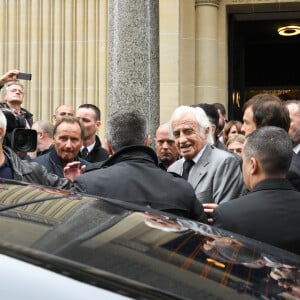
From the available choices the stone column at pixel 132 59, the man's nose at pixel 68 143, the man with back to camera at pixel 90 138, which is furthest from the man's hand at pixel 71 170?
the stone column at pixel 132 59

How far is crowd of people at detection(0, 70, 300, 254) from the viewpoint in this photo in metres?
3.34

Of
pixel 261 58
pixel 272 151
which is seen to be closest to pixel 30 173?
pixel 272 151

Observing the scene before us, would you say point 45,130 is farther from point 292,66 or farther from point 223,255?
point 292,66

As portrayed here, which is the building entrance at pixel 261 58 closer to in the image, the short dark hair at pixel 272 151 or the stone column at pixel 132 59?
the stone column at pixel 132 59

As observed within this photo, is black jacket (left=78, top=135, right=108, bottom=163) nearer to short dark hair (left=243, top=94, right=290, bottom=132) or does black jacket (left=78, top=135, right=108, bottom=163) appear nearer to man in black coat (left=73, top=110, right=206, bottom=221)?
short dark hair (left=243, top=94, right=290, bottom=132)

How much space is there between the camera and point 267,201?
3.37 meters

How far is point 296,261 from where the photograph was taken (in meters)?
2.37

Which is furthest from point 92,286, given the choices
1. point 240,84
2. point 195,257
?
point 240,84

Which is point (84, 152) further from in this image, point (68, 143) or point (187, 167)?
point (187, 167)

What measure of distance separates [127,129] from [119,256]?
2261mm

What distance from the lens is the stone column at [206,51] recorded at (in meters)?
11.8

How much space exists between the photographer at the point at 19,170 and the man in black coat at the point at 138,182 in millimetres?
556

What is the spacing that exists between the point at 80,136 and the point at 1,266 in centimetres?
417

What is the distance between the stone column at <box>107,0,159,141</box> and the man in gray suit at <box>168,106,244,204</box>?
2.95 meters
